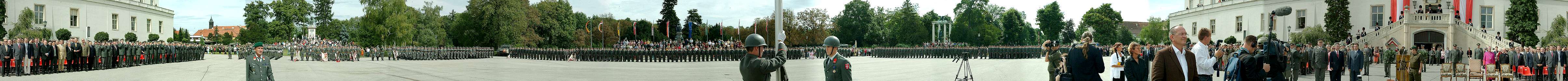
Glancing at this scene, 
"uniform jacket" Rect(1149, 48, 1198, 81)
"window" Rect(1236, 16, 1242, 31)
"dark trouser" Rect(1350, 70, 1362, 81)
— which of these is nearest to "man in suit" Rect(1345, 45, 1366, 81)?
"dark trouser" Rect(1350, 70, 1362, 81)

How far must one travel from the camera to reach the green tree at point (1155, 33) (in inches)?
987

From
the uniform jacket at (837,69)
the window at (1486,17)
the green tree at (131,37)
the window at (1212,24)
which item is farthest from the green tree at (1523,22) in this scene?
the green tree at (131,37)

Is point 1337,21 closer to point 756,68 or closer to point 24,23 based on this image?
point 756,68

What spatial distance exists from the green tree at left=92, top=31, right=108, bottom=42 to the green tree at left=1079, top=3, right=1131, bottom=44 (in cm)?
1755

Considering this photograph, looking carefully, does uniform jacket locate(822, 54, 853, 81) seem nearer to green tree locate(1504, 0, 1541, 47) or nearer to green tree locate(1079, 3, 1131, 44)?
green tree locate(1079, 3, 1131, 44)

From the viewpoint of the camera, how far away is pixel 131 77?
11.6 m

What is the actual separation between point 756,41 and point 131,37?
15.4m

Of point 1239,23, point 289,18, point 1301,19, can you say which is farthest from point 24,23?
point 1301,19

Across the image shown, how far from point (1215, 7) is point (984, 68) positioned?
9152 mm

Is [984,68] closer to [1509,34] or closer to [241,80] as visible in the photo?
[241,80]

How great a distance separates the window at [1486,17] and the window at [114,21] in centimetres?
3228

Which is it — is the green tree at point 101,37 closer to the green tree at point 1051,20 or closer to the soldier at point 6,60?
the soldier at point 6,60

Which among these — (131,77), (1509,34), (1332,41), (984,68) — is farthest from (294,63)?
(1509,34)

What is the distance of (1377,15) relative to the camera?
2950 centimetres
